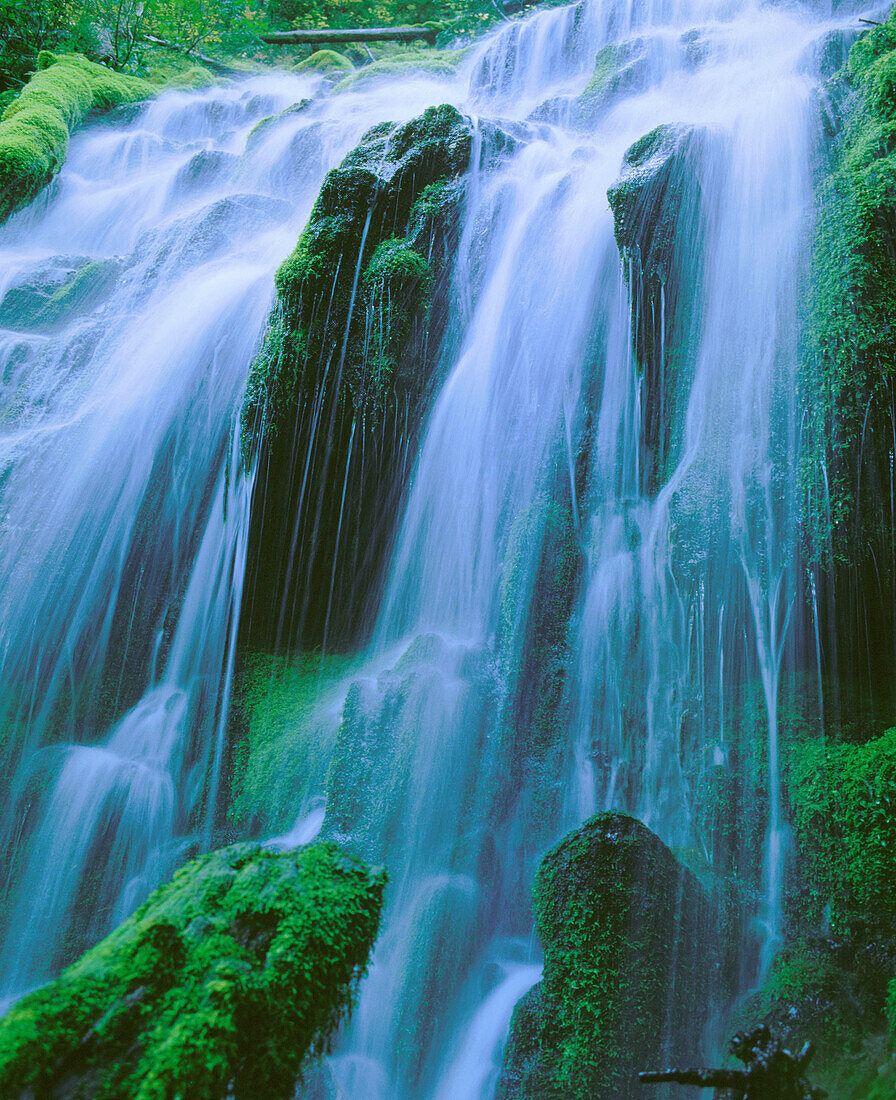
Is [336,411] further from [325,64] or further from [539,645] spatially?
[325,64]

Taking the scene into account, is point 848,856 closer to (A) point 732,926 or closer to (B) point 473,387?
(A) point 732,926

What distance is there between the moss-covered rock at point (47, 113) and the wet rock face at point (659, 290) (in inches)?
376

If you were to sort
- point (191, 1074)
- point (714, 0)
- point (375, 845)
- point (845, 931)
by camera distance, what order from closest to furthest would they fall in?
1. point (191, 1074)
2. point (845, 931)
3. point (375, 845)
4. point (714, 0)

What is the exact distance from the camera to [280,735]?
6430 mm

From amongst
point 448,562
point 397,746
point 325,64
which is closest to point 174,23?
point 325,64

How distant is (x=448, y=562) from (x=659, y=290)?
3498 millimetres


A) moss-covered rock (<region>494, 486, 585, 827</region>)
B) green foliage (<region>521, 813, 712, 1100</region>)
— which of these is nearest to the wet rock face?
moss-covered rock (<region>494, 486, 585, 827</region>)

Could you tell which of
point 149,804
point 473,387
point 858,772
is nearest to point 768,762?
point 858,772

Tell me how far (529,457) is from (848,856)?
14.3 feet

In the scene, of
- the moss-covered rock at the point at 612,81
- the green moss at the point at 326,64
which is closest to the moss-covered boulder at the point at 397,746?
the moss-covered rock at the point at 612,81

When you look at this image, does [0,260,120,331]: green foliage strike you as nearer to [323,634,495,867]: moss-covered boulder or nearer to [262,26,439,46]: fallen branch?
[323,634,495,867]: moss-covered boulder

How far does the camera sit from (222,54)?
16609mm

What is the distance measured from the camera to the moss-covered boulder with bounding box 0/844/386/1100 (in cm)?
215

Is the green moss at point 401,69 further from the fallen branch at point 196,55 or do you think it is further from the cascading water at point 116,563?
the cascading water at point 116,563
